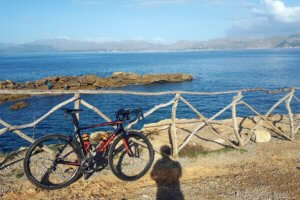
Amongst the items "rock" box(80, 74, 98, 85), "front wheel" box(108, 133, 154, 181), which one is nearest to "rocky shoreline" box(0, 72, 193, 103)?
"rock" box(80, 74, 98, 85)

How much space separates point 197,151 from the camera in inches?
394

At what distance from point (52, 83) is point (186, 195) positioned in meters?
53.8

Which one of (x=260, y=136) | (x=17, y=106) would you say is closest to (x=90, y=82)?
(x=17, y=106)

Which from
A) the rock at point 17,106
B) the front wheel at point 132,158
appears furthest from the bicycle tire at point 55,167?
the rock at point 17,106

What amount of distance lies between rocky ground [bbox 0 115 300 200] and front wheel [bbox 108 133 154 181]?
8.0 inches

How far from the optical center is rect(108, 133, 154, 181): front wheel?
7.76 m

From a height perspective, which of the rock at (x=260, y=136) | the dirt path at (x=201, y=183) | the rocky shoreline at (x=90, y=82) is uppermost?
the rock at (x=260, y=136)

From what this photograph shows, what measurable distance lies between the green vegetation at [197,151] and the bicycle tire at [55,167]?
11.2ft

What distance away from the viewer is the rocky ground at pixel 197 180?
711 centimetres

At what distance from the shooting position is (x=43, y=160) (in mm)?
8648

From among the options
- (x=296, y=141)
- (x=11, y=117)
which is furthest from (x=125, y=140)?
(x=11, y=117)

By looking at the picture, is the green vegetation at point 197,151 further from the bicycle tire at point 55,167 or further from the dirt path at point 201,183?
the bicycle tire at point 55,167

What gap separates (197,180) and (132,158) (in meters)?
1.81

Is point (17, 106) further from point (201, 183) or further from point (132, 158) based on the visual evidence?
point (201, 183)
